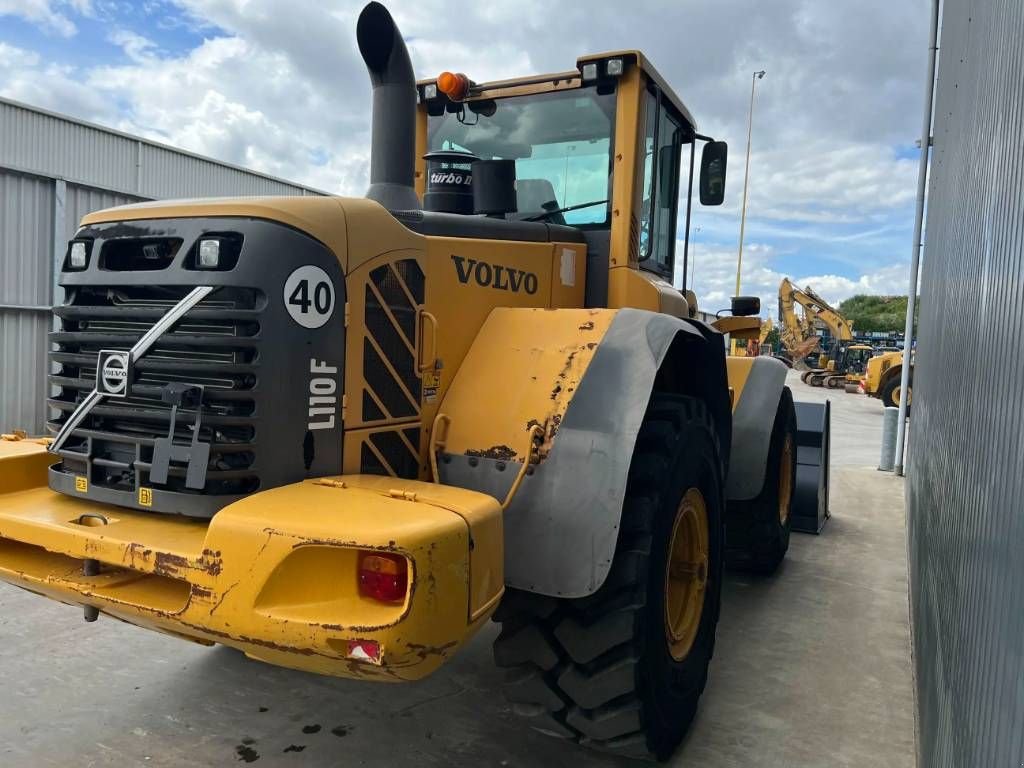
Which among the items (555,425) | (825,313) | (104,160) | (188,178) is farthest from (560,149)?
(825,313)

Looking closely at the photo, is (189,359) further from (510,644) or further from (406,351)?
(510,644)

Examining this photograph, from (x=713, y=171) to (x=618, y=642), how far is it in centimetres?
307

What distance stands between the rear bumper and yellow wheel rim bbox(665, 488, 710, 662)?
1235mm

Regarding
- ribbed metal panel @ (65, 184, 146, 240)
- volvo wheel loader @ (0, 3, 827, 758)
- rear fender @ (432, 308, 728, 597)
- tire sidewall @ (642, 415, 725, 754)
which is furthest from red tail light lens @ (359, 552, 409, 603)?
ribbed metal panel @ (65, 184, 146, 240)

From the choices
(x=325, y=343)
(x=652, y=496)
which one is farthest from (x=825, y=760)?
(x=325, y=343)

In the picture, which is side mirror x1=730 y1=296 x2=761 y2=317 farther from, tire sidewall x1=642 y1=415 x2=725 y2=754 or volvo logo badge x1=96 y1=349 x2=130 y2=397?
volvo logo badge x1=96 y1=349 x2=130 y2=397

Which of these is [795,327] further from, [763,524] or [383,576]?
[383,576]

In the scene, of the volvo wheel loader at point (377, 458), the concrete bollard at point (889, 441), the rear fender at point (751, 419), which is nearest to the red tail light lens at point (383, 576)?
the volvo wheel loader at point (377, 458)

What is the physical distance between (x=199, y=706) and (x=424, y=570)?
1.94 metres

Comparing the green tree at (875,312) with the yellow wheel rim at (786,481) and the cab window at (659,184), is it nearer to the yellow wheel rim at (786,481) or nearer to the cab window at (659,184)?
the yellow wheel rim at (786,481)

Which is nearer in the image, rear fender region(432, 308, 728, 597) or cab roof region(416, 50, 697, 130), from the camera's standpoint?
rear fender region(432, 308, 728, 597)

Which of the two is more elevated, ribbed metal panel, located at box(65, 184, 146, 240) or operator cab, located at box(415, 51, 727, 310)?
ribbed metal panel, located at box(65, 184, 146, 240)

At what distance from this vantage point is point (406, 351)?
2.80 metres

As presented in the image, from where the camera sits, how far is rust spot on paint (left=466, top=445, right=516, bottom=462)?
107 inches
